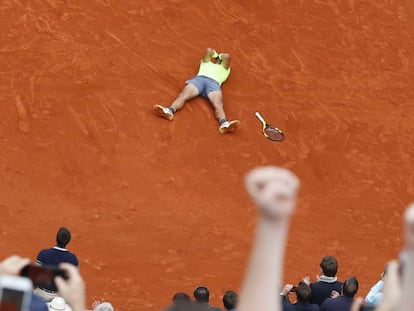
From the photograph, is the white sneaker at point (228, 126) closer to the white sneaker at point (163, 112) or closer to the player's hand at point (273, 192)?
the white sneaker at point (163, 112)

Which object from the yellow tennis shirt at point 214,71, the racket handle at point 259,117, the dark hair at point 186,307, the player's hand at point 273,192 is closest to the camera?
the player's hand at point 273,192

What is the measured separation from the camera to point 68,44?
47.9 ft

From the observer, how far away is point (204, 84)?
14.3 metres

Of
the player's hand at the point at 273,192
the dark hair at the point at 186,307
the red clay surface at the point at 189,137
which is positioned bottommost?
the dark hair at the point at 186,307

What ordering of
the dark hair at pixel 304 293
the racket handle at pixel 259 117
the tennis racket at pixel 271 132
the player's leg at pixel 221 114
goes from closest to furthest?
the dark hair at pixel 304 293, the player's leg at pixel 221 114, the tennis racket at pixel 271 132, the racket handle at pixel 259 117

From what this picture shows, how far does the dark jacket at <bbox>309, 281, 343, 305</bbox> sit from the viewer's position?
8500mm

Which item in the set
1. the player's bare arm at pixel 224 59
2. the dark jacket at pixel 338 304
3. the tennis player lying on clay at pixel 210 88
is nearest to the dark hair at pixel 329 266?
the dark jacket at pixel 338 304

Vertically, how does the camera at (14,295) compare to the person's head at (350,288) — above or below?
below

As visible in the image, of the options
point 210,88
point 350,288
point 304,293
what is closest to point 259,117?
point 210,88

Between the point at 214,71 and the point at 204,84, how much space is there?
445 millimetres

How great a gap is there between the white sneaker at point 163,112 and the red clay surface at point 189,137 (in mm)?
116

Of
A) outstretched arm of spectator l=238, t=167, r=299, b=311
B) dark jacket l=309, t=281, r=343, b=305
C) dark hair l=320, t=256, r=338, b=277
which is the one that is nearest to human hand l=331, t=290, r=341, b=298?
dark jacket l=309, t=281, r=343, b=305

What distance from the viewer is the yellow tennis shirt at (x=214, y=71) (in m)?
14.5

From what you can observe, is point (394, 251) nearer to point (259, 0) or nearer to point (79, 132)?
point (79, 132)
